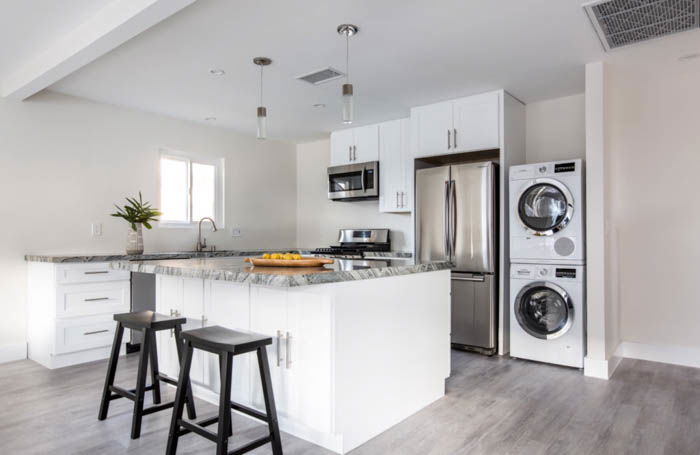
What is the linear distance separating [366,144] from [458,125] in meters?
1.38

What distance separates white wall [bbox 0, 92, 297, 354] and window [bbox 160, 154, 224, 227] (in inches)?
4.7

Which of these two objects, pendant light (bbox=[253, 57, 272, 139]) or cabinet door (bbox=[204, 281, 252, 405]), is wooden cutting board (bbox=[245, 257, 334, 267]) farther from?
pendant light (bbox=[253, 57, 272, 139])

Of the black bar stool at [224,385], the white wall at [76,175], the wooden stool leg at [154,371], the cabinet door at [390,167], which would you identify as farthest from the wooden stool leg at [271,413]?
the cabinet door at [390,167]

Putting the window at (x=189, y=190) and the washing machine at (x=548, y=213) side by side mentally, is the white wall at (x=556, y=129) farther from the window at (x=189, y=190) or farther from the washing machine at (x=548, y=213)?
the window at (x=189, y=190)

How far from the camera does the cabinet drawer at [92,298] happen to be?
11.8 feet

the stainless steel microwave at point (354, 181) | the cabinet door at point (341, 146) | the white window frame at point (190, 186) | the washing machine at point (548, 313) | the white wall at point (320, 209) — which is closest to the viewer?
the washing machine at point (548, 313)

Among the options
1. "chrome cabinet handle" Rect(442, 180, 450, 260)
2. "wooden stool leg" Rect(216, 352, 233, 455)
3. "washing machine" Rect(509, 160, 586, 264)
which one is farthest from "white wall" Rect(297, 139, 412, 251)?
"wooden stool leg" Rect(216, 352, 233, 455)

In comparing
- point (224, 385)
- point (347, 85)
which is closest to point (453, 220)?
point (347, 85)

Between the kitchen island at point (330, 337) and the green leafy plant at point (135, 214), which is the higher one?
the green leafy plant at point (135, 214)

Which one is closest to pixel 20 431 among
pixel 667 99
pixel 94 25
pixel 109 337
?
pixel 109 337

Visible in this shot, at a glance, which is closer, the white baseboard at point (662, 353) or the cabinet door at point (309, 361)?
the cabinet door at point (309, 361)

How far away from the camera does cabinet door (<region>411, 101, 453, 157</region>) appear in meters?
4.31

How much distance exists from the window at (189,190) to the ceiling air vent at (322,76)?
2126 millimetres

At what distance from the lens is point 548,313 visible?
3703 mm
